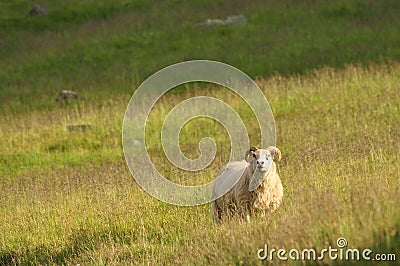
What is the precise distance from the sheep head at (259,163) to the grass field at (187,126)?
0.44 m

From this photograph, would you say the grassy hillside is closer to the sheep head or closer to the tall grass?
the tall grass

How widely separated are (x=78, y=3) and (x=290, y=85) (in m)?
17.4

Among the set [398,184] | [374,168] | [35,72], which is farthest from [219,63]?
[398,184]

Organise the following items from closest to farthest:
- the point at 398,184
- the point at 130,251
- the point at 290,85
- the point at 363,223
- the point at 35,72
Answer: the point at 363,223, the point at 398,184, the point at 130,251, the point at 290,85, the point at 35,72

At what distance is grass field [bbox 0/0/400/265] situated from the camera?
334 inches

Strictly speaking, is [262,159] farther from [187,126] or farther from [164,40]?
[164,40]

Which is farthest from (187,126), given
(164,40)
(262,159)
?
(164,40)

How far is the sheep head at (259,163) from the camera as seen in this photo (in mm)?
9020

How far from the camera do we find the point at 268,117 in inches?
696

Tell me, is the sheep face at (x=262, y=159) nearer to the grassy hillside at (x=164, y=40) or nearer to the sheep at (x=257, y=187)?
the sheep at (x=257, y=187)

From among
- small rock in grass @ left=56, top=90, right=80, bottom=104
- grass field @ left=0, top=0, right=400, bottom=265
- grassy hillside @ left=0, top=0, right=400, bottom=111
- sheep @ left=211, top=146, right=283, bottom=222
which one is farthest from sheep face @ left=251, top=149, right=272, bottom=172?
small rock in grass @ left=56, top=90, right=80, bottom=104

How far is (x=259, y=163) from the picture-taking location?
8977 mm

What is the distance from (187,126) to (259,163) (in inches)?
379

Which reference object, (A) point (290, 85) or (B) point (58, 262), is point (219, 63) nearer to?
(A) point (290, 85)
